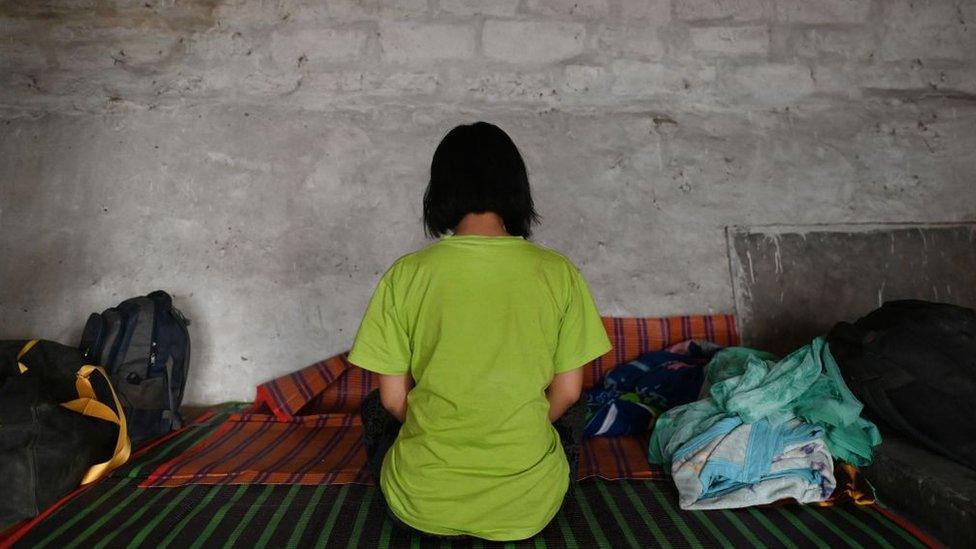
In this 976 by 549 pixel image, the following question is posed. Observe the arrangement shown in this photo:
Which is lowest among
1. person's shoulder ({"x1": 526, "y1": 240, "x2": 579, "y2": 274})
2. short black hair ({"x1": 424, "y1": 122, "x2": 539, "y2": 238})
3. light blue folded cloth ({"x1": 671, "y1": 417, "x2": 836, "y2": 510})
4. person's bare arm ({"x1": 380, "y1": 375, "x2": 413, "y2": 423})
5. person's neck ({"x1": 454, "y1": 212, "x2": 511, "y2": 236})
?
light blue folded cloth ({"x1": 671, "y1": 417, "x2": 836, "y2": 510})

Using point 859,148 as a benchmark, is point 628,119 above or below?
above

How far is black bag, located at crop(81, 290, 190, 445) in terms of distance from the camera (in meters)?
2.67

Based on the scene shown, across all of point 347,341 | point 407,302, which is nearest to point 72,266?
point 347,341

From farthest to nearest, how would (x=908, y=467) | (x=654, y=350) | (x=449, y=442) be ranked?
(x=654, y=350) < (x=908, y=467) < (x=449, y=442)

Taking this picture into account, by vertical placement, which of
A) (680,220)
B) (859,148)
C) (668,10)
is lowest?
(680,220)

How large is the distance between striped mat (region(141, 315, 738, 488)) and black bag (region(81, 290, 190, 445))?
25cm

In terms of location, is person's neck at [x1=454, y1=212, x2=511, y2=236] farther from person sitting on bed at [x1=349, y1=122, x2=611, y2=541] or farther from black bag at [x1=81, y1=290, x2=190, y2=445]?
black bag at [x1=81, y1=290, x2=190, y2=445]

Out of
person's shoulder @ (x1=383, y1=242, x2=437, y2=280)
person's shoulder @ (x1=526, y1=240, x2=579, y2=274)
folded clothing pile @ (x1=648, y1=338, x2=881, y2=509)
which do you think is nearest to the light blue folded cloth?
folded clothing pile @ (x1=648, y1=338, x2=881, y2=509)

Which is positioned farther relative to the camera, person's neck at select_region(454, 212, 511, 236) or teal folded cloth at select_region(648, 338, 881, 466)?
teal folded cloth at select_region(648, 338, 881, 466)

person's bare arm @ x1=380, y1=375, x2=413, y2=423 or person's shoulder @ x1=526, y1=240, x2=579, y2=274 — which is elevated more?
person's shoulder @ x1=526, y1=240, x2=579, y2=274

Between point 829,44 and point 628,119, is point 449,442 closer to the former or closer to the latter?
point 628,119

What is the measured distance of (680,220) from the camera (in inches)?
126

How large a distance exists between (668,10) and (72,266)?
296 centimetres

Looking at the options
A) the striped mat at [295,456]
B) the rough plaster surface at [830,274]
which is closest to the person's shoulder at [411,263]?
the striped mat at [295,456]
